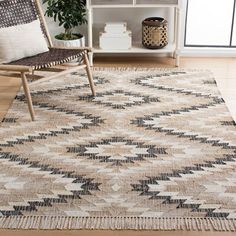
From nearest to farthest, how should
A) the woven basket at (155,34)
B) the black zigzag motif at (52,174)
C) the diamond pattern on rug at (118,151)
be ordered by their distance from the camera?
the black zigzag motif at (52,174), the diamond pattern on rug at (118,151), the woven basket at (155,34)

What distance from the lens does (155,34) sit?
3.84 m

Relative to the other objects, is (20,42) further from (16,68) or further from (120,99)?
(120,99)

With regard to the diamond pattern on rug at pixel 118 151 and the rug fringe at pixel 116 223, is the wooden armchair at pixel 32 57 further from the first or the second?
the rug fringe at pixel 116 223

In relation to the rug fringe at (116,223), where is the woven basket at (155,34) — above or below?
above

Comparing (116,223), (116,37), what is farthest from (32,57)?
(116,223)

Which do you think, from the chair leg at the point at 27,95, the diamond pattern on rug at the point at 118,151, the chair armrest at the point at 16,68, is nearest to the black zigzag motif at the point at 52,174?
the diamond pattern on rug at the point at 118,151

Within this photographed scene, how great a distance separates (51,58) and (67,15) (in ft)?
2.57

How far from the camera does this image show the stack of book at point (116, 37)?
151 inches

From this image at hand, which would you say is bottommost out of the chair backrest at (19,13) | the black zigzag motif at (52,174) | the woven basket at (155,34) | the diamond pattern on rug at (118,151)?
the black zigzag motif at (52,174)

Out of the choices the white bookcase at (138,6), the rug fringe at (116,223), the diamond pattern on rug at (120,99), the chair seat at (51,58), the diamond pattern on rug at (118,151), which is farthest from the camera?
the white bookcase at (138,6)

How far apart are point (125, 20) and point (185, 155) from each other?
187 cm

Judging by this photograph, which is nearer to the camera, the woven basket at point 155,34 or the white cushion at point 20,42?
the white cushion at point 20,42

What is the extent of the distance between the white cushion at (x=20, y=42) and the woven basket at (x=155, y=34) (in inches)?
37.5

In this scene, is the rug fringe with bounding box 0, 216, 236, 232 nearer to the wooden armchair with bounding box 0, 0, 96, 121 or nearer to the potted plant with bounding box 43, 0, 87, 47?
the wooden armchair with bounding box 0, 0, 96, 121
